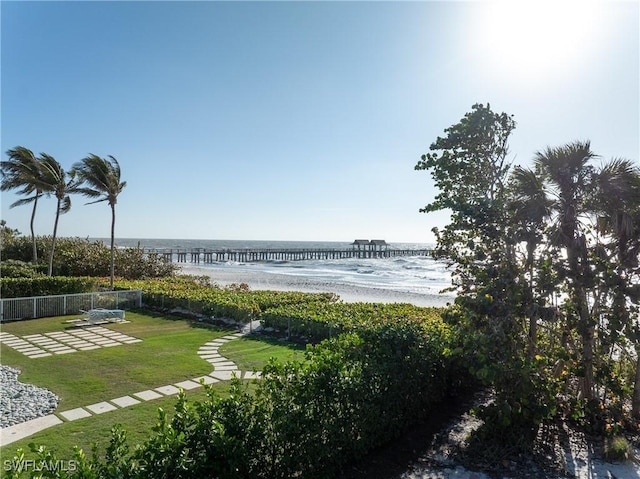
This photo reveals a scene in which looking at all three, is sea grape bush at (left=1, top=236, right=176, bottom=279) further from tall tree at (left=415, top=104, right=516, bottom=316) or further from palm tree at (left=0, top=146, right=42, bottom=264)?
tall tree at (left=415, top=104, right=516, bottom=316)

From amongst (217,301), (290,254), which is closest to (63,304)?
→ (217,301)

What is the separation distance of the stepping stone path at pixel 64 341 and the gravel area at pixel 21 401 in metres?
2.14

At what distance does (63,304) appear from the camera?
552 inches

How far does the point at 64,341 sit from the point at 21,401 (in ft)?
15.1

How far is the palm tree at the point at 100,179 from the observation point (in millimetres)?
18000

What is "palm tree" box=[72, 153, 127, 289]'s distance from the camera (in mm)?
18000

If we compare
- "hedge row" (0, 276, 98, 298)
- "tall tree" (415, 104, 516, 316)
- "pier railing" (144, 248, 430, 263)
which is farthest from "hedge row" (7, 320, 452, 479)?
"pier railing" (144, 248, 430, 263)

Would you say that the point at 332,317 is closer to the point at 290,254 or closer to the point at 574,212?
the point at 574,212

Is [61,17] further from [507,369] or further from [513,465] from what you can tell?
[513,465]

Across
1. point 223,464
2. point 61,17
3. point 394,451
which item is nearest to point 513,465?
point 394,451

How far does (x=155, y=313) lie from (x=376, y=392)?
40.2 ft

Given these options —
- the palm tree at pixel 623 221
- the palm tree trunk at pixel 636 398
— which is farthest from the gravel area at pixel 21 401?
the palm tree trunk at pixel 636 398

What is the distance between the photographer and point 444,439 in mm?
5129

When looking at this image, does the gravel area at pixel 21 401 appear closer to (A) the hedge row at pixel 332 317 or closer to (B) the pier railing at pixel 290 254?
(A) the hedge row at pixel 332 317
